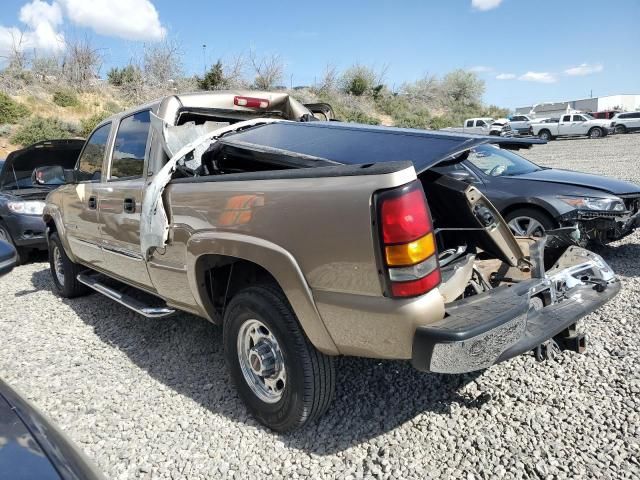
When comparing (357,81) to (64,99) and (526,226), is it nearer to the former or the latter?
(64,99)

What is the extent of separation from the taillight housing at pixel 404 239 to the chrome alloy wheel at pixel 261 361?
0.89 metres

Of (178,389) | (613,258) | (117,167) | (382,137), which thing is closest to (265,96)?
(117,167)

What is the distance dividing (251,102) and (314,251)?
2348 mm

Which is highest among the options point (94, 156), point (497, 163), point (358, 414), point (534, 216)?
point (94, 156)

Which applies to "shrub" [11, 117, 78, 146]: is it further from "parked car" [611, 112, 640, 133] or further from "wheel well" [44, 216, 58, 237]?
"parked car" [611, 112, 640, 133]

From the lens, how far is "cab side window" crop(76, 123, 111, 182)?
447 cm

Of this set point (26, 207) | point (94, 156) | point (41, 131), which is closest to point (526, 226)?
point (94, 156)

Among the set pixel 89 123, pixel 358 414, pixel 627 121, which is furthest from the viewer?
pixel 627 121

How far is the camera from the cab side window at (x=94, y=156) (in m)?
4.47

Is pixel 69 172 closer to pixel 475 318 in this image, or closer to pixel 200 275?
pixel 200 275

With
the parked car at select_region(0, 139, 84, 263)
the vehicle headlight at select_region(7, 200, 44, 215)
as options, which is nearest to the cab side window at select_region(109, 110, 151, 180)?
the parked car at select_region(0, 139, 84, 263)

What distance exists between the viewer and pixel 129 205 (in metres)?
3.67

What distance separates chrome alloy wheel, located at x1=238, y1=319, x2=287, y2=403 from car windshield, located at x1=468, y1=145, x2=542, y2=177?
4448 millimetres

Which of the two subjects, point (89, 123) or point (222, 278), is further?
point (89, 123)
